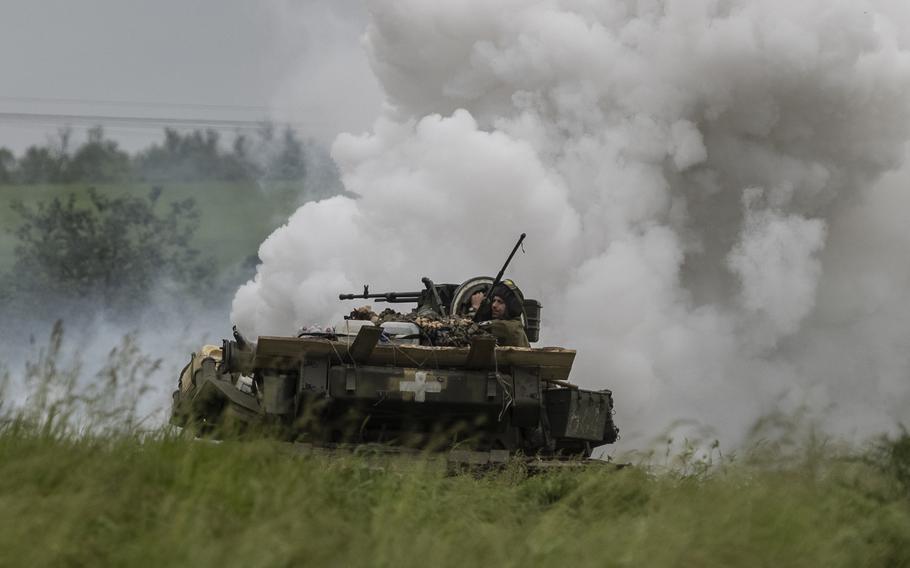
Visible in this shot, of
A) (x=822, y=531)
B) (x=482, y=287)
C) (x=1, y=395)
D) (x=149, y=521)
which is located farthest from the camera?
(x=482, y=287)

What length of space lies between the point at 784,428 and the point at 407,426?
20.4 ft

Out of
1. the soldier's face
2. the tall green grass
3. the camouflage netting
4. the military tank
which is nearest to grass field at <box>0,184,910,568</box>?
the tall green grass

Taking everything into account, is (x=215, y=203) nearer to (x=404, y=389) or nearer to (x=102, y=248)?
(x=102, y=248)

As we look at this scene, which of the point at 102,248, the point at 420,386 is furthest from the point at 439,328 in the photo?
the point at 102,248

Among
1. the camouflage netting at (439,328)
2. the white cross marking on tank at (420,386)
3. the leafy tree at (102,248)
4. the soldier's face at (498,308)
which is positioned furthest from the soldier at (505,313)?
the leafy tree at (102,248)

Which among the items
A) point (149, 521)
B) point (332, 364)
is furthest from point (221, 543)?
point (332, 364)

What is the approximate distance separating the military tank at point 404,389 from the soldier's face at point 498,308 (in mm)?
404

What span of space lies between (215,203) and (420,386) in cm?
445

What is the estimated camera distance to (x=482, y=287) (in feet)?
56.1

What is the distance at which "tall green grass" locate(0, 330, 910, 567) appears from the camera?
21.7 ft

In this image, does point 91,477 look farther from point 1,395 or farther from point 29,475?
point 1,395

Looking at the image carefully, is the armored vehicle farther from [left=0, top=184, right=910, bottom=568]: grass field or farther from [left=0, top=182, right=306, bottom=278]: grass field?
[left=0, top=184, right=910, bottom=568]: grass field

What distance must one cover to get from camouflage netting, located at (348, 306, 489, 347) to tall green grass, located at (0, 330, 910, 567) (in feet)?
16.9

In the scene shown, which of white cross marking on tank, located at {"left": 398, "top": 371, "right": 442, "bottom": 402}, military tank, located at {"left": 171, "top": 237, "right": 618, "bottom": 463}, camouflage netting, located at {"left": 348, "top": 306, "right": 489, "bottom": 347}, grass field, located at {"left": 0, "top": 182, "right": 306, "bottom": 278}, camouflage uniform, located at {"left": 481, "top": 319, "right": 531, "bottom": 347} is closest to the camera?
grass field, located at {"left": 0, "top": 182, "right": 306, "bottom": 278}
